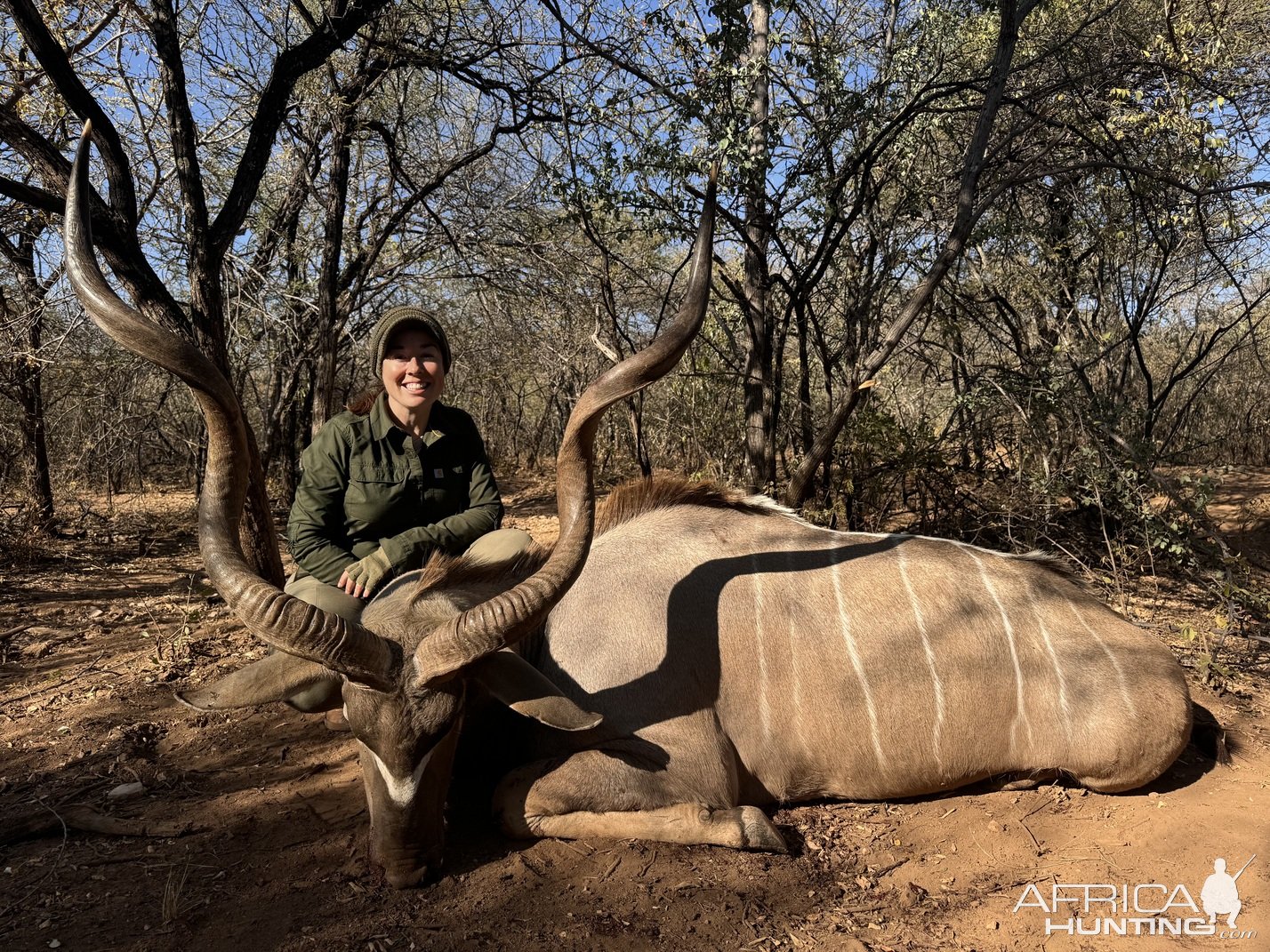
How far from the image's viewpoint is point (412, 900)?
2.28m

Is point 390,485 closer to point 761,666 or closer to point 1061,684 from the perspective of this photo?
point 761,666

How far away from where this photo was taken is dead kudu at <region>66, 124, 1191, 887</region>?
227 centimetres

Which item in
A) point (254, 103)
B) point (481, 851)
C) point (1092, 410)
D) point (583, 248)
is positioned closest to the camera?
point (481, 851)

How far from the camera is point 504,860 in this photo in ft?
8.07

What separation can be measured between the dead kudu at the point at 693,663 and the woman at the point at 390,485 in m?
0.39

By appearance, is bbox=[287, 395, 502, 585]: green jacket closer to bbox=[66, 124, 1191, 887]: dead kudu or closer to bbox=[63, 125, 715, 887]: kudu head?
bbox=[66, 124, 1191, 887]: dead kudu

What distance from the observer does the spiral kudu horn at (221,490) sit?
83.4 inches

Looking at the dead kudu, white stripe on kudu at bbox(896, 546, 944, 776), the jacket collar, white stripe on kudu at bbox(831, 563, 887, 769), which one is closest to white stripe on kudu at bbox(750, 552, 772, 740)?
the dead kudu

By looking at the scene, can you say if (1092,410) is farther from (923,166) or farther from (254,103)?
(254,103)

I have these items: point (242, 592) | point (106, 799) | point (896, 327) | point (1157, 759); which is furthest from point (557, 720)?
point (896, 327)

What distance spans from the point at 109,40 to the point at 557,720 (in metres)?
4.82

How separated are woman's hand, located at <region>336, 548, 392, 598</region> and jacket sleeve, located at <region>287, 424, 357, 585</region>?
0.13 meters

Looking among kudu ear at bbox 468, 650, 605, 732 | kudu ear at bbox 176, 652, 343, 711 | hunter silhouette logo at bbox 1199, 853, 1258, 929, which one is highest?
kudu ear at bbox 176, 652, 343, 711

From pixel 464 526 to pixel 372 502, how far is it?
364 millimetres
